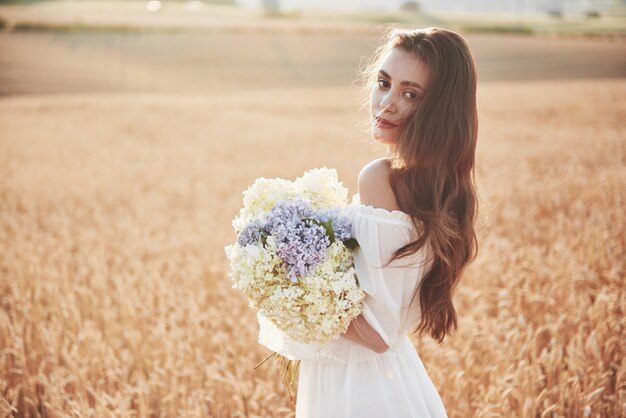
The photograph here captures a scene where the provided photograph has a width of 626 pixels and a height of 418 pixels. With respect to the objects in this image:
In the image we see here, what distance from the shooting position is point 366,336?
1978 mm

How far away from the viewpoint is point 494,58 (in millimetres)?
47531

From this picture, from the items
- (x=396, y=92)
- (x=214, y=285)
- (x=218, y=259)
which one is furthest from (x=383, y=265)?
(x=218, y=259)

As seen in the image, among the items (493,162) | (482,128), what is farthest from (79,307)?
(482,128)

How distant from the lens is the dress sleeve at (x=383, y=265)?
6.25 ft

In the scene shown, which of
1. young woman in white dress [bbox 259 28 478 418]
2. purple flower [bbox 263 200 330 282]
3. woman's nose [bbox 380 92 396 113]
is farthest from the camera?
woman's nose [bbox 380 92 396 113]

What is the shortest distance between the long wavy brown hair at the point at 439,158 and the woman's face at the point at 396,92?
3 cm

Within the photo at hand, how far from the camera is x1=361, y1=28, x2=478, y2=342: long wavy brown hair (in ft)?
6.39

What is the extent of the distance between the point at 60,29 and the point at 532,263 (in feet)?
199

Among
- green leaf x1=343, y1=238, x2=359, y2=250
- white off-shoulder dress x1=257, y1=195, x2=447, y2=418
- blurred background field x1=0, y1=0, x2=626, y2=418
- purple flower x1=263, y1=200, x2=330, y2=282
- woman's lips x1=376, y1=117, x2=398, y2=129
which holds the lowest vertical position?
blurred background field x1=0, y1=0, x2=626, y2=418

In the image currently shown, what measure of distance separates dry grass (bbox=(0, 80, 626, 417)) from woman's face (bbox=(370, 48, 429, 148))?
614 millimetres

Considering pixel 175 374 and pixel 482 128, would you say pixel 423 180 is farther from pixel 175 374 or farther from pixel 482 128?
pixel 482 128

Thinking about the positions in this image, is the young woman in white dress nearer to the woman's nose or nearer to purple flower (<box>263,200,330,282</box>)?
the woman's nose

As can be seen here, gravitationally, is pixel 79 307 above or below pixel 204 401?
below

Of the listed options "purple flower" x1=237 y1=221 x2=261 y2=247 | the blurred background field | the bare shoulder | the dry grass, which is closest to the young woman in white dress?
the bare shoulder
